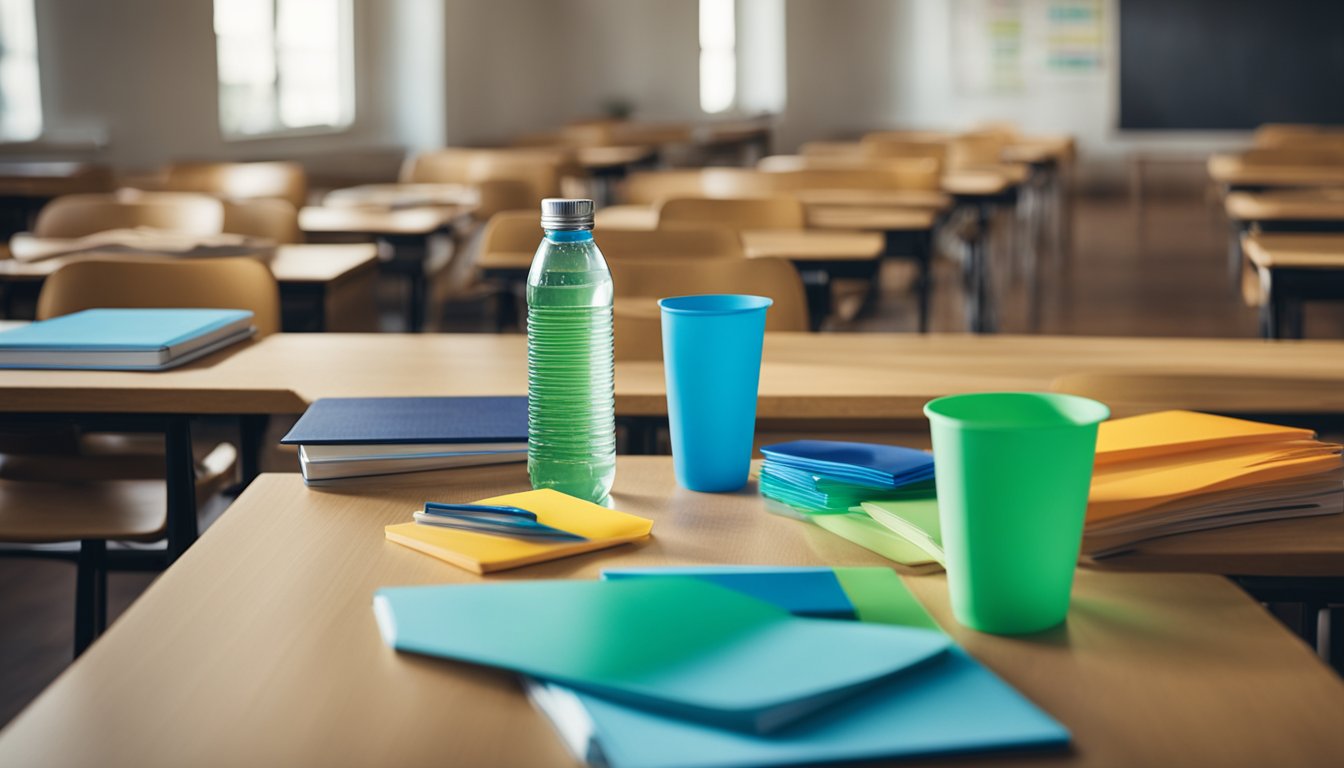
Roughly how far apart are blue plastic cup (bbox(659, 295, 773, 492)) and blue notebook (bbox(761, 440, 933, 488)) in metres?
0.04

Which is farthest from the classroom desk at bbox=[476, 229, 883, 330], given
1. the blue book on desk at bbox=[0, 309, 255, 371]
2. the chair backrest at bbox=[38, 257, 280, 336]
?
the blue book on desk at bbox=[0, 309, 255, 371]

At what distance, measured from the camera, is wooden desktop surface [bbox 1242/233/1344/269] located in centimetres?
297

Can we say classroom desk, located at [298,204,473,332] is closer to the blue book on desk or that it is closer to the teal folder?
the blue book on desk

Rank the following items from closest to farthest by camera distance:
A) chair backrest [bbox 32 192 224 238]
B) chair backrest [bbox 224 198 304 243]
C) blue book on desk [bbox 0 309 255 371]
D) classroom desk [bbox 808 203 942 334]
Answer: blue book on desk [bbox 0 309 255 371], chair backrest [bbox 32 192 224 238], chair backrest [bbox 224 198 304 243], classroom desk [bbox 808 203 942 334]

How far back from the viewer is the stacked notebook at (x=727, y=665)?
0.68 metres

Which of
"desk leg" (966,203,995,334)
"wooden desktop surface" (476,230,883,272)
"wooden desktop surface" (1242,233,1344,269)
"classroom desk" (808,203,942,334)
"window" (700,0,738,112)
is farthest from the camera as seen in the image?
"window" (700,0,738,112)

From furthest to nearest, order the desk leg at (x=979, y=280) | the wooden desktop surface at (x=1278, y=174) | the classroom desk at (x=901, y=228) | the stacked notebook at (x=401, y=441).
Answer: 1. the wooden desktop surface at (x=1278, y=174)
2. the desk leg at (x=979, y=280)
3. the classroom desk at (x=901, y=228)
4. the stacked notebook at (x=401, y=441)

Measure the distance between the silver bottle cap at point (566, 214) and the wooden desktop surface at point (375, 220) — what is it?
117 inches

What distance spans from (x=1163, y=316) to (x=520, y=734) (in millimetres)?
6506

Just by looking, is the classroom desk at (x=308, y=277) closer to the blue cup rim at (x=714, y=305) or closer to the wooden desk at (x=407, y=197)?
the wooden desk at (x=407, y=197)

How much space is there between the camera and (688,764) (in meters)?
0.65

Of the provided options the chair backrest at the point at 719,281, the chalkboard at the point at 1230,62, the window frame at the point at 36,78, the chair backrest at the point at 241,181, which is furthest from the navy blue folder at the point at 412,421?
the chalkboard at the point at 1230,62

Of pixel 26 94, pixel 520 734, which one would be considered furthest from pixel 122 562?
pixel 26 94

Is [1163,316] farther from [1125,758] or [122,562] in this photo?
[1125,758]
